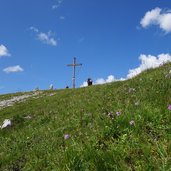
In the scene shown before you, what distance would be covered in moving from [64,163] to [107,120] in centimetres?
186

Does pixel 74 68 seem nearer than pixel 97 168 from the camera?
No

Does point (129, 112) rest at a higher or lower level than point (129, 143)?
higher

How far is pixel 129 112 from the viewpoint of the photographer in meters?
8.44

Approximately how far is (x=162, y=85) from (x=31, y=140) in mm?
4990

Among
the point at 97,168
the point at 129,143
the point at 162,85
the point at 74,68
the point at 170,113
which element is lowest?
the point at 97,168

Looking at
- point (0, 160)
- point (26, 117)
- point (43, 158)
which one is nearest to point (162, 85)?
point (43, 158)

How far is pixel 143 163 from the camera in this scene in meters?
5.66

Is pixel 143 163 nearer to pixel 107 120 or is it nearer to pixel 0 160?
pixel 107 120

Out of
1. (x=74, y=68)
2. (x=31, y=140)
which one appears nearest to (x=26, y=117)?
(x=31, y=140)

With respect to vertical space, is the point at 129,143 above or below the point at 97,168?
above

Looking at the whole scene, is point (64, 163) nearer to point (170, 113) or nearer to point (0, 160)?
point (170, 113)

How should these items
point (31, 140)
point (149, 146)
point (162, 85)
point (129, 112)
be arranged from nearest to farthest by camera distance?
point (149, 146) → point (129, 112) → point (162, 85) → point (31, 140)

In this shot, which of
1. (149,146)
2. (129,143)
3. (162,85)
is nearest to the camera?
(149,146)

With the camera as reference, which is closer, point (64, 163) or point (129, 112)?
point (64, 163)
